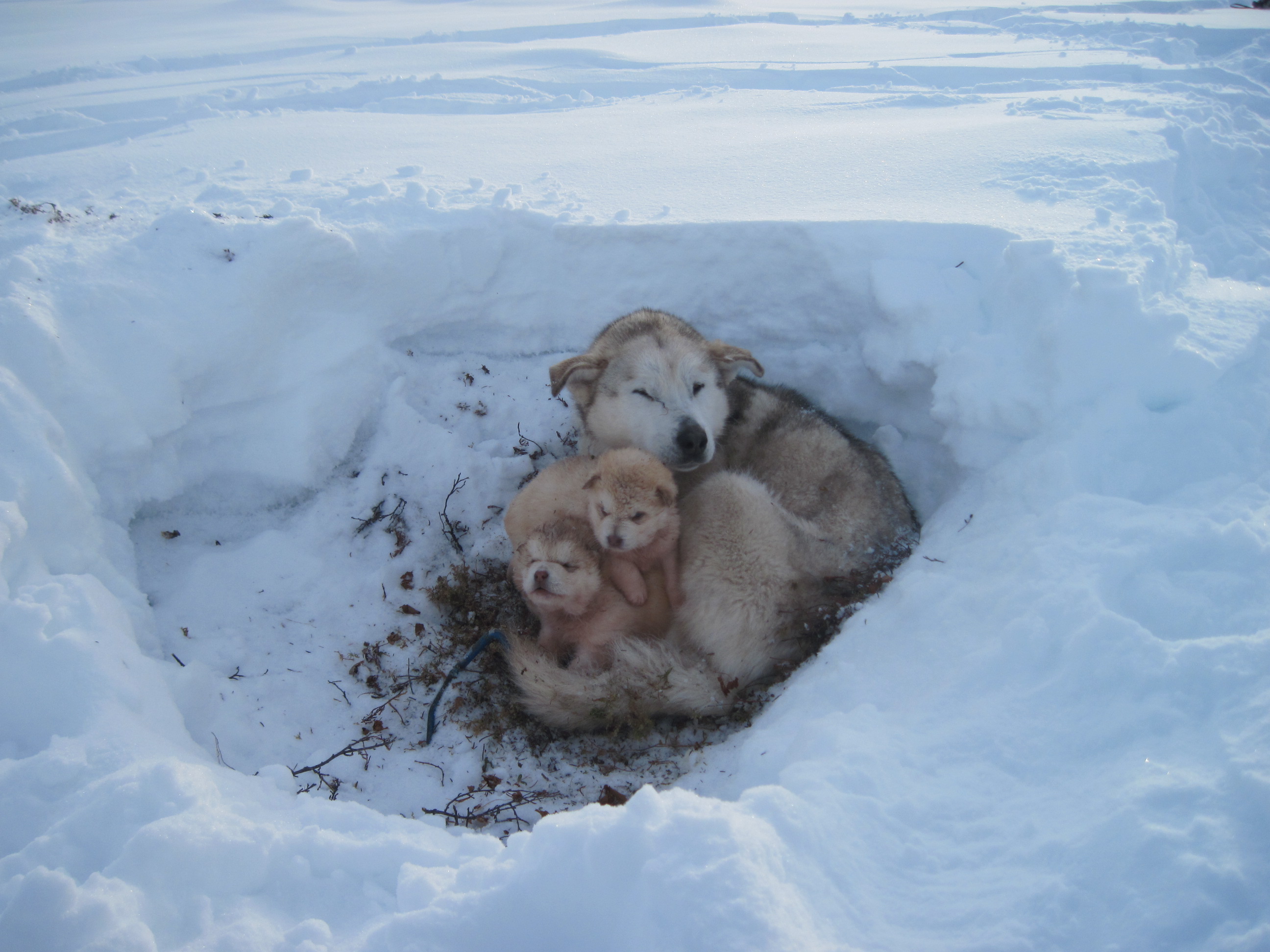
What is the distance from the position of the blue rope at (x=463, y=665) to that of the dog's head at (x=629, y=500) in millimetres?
695

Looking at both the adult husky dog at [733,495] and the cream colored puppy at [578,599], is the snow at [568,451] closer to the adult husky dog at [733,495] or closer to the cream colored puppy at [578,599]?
the adult husky dog at [733,495]

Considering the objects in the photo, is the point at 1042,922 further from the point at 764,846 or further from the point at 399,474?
the point at 399,474

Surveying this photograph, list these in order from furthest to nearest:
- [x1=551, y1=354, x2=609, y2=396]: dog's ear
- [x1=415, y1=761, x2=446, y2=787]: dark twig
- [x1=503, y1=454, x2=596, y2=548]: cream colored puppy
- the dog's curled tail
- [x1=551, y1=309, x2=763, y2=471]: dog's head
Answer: [x1=551, y1=354, x2=609, y2=396]: dog's ear → [x1=551, y1=309, x2=763, y2=471]: dog's head → [x1=503, y1=454, x2=596, y2=548]: cream colored puppy → the dog's curled tail → [x1=415, y1=761, x2=446, y2=787]: dark twig

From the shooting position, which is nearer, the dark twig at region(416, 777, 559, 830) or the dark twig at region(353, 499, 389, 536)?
the dark twig at region(416, 777, 559, 830)

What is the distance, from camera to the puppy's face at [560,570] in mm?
3352

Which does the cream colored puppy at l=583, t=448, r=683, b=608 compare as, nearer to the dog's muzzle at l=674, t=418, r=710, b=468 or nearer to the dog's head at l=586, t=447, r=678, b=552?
the dog's head at l=586, t=447, r=678, b=552

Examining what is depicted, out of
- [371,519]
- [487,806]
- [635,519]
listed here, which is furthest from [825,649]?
[371,519]

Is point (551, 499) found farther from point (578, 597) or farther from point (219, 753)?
point (219, 753)

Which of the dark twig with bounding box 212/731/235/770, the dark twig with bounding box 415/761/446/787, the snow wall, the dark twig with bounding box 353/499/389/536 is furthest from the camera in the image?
the dark twig with bounding box 353/499/389/536

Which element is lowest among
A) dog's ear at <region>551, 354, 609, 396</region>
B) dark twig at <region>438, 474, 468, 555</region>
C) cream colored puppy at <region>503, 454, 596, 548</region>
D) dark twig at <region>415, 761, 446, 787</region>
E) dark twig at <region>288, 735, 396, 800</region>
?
dark twig at <region>415, 761, 446, 787</region>

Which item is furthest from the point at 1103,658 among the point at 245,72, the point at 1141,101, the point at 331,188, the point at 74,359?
the point at 245,72

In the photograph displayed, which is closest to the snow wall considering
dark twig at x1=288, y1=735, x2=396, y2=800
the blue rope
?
dark twig at x1=288, y1=735, x2=396, y2=800

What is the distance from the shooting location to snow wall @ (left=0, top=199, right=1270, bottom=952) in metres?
1.76

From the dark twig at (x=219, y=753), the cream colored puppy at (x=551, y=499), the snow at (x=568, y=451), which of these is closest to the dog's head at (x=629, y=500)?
the cream colored puppy at (x=551, y=499)
